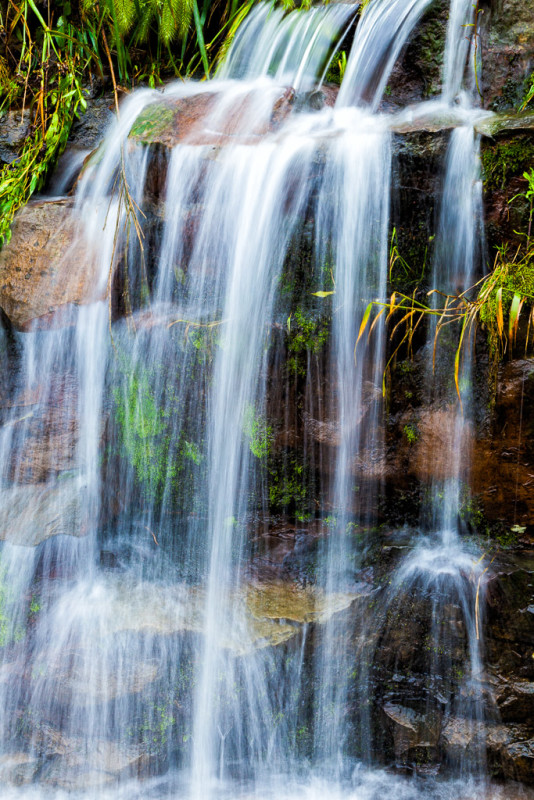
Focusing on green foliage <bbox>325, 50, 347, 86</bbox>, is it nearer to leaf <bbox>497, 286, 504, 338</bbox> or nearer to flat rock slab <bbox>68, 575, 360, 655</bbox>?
leaf <bbox>497, 286, 504, 338</bbox>

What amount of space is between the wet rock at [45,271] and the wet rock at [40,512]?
3.08 ft

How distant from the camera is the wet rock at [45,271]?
3502 millimetres

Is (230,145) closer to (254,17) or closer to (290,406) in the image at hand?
(290,406)

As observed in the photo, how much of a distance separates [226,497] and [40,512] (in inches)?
40.5

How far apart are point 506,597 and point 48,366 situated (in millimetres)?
2643

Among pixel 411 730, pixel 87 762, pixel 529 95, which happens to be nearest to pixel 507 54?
pixel 529 95

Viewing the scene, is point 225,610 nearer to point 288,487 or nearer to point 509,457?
point 288,487

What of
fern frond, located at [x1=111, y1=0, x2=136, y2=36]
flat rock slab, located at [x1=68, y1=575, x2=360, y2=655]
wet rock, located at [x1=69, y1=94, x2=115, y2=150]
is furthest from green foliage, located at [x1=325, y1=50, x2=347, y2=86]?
flat rock slab, located at [x1=68, y1=575, x2=360, y2=655]

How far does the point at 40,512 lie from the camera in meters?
3.29

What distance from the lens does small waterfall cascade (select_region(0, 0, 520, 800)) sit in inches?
112

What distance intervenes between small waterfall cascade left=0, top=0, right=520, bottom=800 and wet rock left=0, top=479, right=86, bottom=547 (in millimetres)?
15

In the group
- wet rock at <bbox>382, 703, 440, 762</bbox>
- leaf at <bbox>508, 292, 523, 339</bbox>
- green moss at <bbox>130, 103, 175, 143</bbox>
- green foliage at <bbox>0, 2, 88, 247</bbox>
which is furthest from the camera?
green foliage at <bbox>0, 2, 88, 247</bbox>

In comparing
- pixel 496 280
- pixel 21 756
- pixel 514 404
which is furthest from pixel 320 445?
pixel 21 756

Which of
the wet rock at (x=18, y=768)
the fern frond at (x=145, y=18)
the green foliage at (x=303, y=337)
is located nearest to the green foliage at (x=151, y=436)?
the green foliage at (x=303, y=337)
